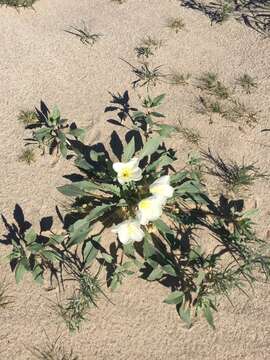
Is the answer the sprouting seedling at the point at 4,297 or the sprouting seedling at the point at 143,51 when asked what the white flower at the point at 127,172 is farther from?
the sprouting seedling at the point at 143,51

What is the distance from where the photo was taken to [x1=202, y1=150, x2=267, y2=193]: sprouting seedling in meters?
3.71

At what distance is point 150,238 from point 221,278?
1.93 ft

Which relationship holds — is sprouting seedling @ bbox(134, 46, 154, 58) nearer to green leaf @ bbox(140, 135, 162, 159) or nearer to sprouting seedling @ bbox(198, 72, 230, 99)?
sprouting seedling @ bbox(198, 72, 230, 99)

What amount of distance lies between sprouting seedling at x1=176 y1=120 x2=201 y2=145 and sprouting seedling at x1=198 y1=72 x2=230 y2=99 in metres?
0.57

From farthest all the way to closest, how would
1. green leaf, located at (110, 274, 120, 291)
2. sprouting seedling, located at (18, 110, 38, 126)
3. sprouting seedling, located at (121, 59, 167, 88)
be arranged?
sprouting seedling, located at (121, 59, 167, 88), sprouting seedling, located at (18, 110, 38, 126), green leaf, located at (110, 274, 120, 291)

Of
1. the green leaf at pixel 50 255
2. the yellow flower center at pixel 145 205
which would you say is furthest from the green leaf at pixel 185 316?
the green leaf at pixel 50 255

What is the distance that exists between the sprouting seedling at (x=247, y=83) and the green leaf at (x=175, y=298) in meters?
2.34

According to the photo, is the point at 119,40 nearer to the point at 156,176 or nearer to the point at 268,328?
the point at 156,176

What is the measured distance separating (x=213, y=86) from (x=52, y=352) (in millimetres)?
2919

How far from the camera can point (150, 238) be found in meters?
3.35

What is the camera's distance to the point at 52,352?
114 inches

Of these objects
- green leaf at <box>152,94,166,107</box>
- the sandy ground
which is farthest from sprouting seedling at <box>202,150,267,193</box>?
green leaf at <box>152,94,166,107</box>

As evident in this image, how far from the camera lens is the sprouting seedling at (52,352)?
2.88 metres

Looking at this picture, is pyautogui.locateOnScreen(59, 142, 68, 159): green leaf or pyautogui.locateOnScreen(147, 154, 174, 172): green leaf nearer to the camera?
pyautogui.locateOnScreen(147, 154, 174, 172): green leaf
